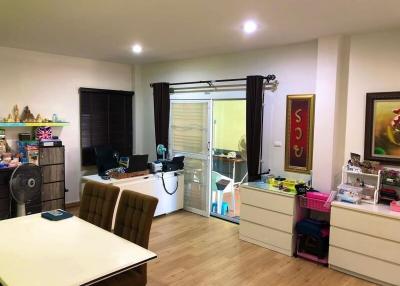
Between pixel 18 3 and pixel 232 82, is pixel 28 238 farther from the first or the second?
pixel 232 82

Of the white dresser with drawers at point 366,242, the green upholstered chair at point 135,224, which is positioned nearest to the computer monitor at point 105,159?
the green upholstered chair at point 135,224

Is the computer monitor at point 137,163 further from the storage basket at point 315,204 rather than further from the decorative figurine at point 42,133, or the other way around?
the storage basket at point 315,204

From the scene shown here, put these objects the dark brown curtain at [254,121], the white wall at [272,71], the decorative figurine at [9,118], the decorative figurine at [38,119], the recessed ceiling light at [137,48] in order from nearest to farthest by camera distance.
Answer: the white wall at [272,71] → the dark brown curtain at [254,121] → the recessed ceiling light at [137,48] → the decorative figurine at [9,118] → the decorative figurine at [38,119]

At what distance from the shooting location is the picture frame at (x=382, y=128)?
11.2 ft

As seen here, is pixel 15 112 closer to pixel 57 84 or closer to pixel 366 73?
pixel 57 84

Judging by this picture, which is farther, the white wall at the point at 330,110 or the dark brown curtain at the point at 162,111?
the dark brown curtain at the point at 162,111

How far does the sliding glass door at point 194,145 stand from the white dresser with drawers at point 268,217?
111cm

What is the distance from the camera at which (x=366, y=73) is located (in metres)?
3.59

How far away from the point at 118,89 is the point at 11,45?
187cm

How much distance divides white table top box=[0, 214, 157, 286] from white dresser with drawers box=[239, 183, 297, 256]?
2135 millimetres

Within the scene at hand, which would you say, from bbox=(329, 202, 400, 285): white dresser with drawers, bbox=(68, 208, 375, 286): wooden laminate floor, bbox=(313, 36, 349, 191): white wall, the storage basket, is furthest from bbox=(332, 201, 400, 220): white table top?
bbox=(68, 208, 375, 286): wooden laminate floor

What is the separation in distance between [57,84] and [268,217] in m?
3.76

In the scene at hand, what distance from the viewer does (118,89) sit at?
597cm

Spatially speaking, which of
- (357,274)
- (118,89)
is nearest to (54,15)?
(118,89)
